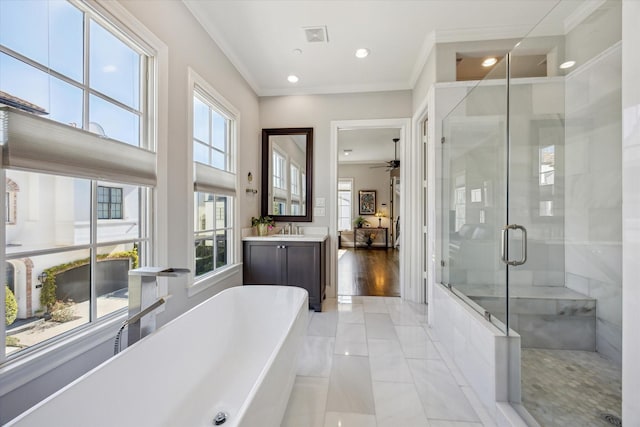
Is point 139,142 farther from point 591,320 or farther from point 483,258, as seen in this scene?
point 591,320

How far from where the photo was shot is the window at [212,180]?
2254 millimetres

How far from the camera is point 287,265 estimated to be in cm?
302

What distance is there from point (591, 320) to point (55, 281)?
3.15 meters

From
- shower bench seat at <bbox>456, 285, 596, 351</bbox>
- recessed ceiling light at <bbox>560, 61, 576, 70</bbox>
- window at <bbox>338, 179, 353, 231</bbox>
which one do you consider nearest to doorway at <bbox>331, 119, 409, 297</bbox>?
window at <bbox>338, 179, 353, 231</bbox>

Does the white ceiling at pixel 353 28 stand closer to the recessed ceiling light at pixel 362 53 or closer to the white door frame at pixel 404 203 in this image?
the recessed ceiling light at pixel 362 53

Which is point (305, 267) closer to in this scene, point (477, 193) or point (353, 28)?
point (477, 193)

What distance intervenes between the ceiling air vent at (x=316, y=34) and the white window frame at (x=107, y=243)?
4.18ft

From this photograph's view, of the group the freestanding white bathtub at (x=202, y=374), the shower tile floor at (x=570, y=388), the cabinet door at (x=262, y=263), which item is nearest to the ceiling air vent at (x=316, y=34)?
the cabinet door at (x=262, y=263)

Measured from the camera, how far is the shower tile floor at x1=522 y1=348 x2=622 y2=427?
4.28 feet

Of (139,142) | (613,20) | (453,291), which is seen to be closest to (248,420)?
(139,142)

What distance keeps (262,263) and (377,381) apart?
1.75 metres

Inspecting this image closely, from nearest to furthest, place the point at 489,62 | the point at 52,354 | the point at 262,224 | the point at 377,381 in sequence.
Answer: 1. the point at 52,354
2. the point at 377,381
3. the point at 489,62
4. the point at 262,224

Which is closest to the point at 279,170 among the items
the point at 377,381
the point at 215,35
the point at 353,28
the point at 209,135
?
the point at 209,135

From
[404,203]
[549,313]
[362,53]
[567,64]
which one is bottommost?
[549,313]
